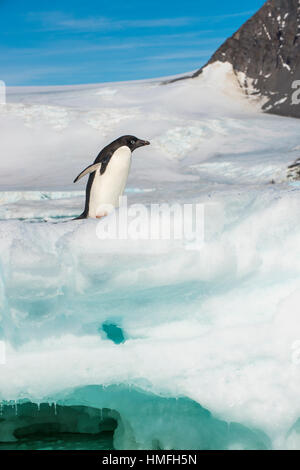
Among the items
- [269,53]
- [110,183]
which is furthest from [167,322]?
[269,53]

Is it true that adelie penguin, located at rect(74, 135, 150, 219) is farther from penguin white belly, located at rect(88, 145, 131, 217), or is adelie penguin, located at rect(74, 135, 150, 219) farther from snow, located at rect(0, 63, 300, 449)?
snow, located at rect(0, 63, 300, 449)

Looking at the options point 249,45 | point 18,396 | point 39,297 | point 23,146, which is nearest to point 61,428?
point 18,396

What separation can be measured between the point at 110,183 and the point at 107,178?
4 cm

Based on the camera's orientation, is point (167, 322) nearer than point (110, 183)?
Yes

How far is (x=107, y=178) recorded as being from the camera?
4.46 metres

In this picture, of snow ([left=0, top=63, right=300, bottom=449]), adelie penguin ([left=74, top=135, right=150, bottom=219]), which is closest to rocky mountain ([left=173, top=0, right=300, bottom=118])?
adelie penguin ([left=74, top=135, right=150, bottom=219])

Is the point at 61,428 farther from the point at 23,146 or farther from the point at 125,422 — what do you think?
the point at 23,146

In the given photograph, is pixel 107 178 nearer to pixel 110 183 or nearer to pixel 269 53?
pixel 110 183

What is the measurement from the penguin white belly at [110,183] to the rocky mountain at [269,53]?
6698 millimetres

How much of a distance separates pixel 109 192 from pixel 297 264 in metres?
2.15

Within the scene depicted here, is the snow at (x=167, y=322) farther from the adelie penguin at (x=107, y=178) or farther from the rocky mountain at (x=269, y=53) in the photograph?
the rocky mountain at (x=269, y=53)

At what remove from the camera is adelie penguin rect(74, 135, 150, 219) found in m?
4.42

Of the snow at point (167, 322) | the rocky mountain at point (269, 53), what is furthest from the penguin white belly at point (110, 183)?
the rocky mountain at point (269, 53)
